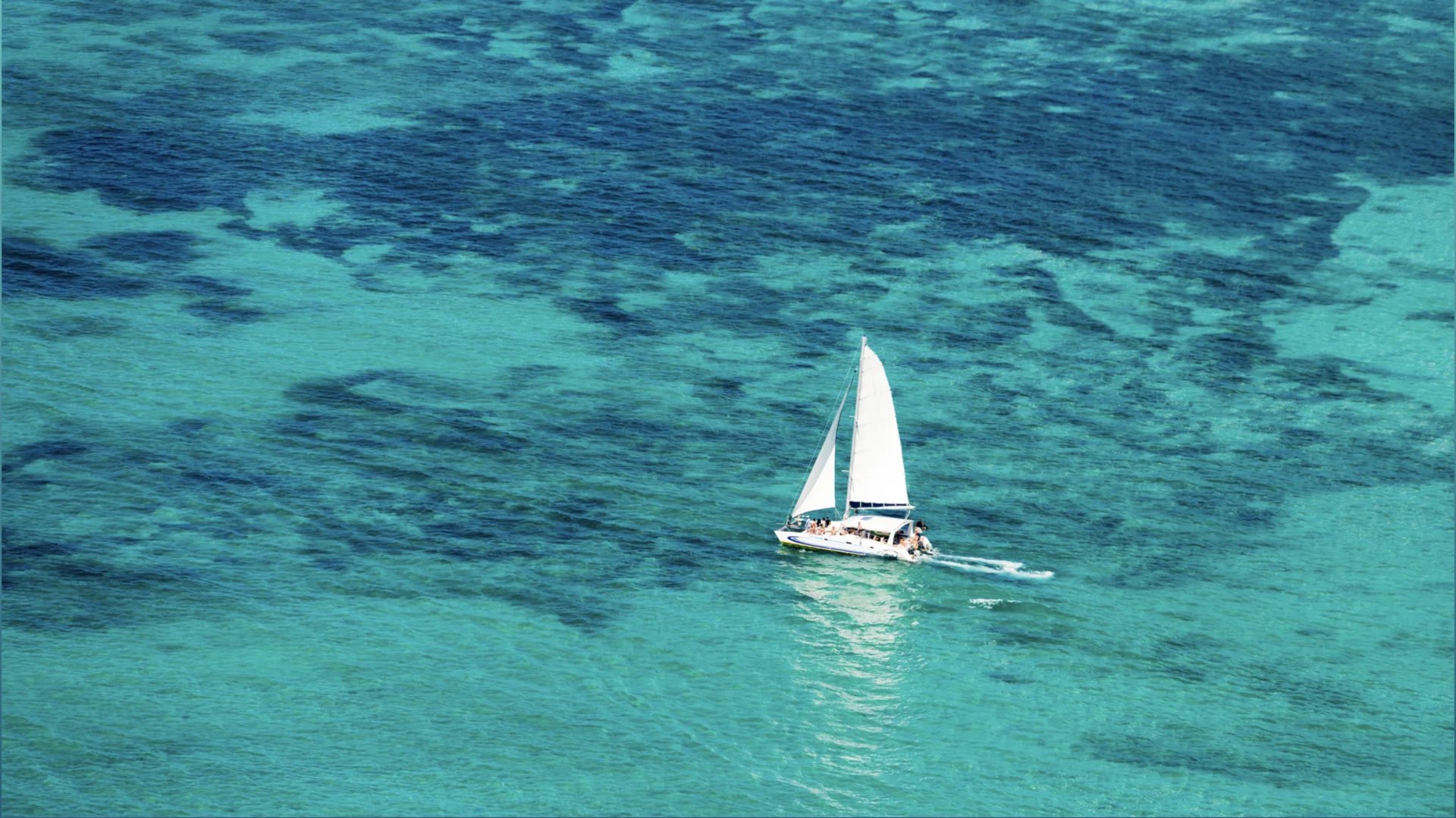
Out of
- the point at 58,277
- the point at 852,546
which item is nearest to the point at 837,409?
the point at 852,546

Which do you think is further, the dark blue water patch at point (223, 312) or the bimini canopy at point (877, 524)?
the dark blue water patch at point (223, 312)

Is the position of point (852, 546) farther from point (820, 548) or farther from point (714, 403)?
point (714, 403)

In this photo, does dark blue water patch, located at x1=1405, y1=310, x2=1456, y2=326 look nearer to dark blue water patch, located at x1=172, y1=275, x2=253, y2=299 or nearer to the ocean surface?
the ocean surface

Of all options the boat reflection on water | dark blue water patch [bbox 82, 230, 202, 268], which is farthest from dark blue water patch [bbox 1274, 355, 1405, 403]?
dark blue water patch [bbox 82, 230, 202, 268]

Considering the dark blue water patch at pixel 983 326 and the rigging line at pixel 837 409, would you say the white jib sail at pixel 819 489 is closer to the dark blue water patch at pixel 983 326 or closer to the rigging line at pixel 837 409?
the rigging line at pixel 837 409

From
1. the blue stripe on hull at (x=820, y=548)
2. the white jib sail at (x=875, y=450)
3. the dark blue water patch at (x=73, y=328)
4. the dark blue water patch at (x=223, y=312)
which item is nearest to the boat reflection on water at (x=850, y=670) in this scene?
the blue stripe on hull at (x=820, y=548)
